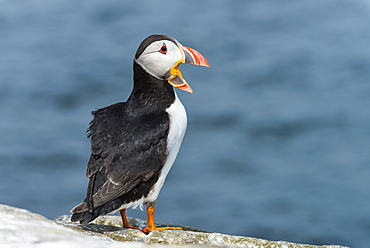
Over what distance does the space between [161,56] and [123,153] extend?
43.4 inches

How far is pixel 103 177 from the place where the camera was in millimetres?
6211

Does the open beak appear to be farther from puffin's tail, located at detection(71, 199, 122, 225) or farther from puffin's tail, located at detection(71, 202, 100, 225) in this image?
puffin's tail, located at detection(71, 202, 100, 225)

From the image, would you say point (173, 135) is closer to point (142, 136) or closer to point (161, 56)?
point (142, 136)

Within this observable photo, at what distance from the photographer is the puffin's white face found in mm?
6539

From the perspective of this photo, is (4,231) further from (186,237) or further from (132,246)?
(186,237)

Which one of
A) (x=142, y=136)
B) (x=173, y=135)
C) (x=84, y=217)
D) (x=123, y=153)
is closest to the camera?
(x=84, y=217)

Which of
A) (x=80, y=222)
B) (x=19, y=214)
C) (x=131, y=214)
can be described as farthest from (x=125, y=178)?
(x=131, y=214)

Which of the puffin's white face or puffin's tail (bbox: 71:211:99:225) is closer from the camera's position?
puffin's tail (bbox: 71:211:99:225)

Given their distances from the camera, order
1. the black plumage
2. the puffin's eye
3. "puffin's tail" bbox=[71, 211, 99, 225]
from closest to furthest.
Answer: "puffin's tail" bbox=[71, 211, 99, 225] < the black plumage < the puffin's eye

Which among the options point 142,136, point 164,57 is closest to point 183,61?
point 164,57

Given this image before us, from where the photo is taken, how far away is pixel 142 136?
6383mm

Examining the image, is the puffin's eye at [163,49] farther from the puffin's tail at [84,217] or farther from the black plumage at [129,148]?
the puffin's tail at [84,217]

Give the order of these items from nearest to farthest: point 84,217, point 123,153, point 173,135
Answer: point 84,217 → point 123,153 → point 173,135

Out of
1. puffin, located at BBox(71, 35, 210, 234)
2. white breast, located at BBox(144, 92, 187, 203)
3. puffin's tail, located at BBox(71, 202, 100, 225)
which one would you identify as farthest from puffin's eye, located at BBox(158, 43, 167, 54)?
puffin's tail, located at BBox(71, 202, 100, 225)
